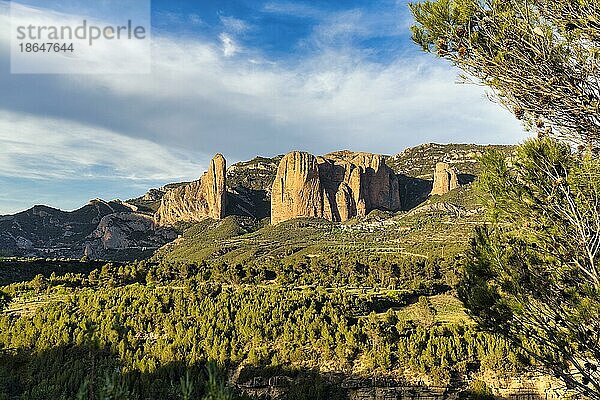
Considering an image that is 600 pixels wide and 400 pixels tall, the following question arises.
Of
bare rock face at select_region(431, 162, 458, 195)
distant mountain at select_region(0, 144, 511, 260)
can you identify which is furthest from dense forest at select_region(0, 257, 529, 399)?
bare rock face at select_region(431, 162, 458, 195)

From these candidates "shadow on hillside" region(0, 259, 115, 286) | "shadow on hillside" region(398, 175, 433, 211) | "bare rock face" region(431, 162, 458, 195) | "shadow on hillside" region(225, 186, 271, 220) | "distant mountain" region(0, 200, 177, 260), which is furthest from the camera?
"shadow on hillside" region(225, 186, 271, 220)

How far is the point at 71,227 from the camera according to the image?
121625 millimetres

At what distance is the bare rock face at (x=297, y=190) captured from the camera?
104750 mm

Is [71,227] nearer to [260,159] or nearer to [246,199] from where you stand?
[246,199]

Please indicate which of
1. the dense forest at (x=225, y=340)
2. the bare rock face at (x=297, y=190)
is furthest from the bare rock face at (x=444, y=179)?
the dense forest at (x=225, y=340)

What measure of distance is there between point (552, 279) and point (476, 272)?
0.95m

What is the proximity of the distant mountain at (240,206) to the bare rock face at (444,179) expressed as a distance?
9.47 feet

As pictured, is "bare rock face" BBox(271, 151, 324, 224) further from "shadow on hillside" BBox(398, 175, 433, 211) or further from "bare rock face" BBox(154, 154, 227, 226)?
"shadow on hillside" BBox(398, 175, 433, 211)

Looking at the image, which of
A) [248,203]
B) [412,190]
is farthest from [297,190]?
[412,190]

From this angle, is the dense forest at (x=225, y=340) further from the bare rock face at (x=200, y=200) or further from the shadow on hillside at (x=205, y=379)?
the bare rock face at (x=200, y=200)

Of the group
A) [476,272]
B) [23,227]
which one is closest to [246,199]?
[23,227]

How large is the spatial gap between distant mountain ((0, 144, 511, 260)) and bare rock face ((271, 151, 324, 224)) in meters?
0.25

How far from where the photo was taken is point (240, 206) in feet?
376

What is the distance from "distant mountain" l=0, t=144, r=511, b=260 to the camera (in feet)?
342
